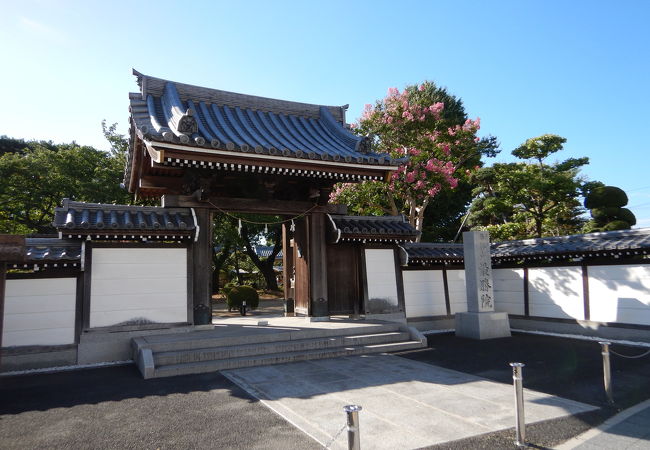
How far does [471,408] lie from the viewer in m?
5.14

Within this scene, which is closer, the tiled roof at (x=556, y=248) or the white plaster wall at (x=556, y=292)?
the tiled roof at (x=556, y=248)

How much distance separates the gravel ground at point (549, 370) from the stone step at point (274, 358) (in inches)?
20.8

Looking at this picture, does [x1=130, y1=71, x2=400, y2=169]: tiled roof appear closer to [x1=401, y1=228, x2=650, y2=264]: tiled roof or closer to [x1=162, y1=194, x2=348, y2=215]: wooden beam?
[x1=162, y1=194, x2=348, y2=215]: wooden beam

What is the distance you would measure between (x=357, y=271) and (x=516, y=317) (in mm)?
5577

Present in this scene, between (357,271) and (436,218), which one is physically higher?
(436,218)

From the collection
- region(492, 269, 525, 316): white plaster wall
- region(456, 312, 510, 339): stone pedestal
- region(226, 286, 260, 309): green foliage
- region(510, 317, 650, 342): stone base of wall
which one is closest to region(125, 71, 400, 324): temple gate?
region(456, 312, 510, 339): stone pedestal

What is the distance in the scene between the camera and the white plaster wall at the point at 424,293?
12250 millimetres

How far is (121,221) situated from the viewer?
8.70 metres

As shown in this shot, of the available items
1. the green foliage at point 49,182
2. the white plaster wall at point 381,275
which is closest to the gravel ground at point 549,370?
the white plaster wall at point 381,275

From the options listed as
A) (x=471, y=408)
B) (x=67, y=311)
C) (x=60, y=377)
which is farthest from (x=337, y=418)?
(x=67, y=311)

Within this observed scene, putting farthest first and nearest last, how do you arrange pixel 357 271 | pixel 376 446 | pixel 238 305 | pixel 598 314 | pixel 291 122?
pixel 238 305 < pixel 291 122 < pixel 357 271 < pixel 598 314 < pixel 376 446

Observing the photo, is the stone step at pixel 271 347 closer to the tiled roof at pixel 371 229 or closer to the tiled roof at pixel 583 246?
the tiled roof at pixel 371 229

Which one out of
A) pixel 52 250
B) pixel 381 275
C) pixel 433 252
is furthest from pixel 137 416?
pixel 433 252

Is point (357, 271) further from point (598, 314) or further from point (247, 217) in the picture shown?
point (247, 217)
